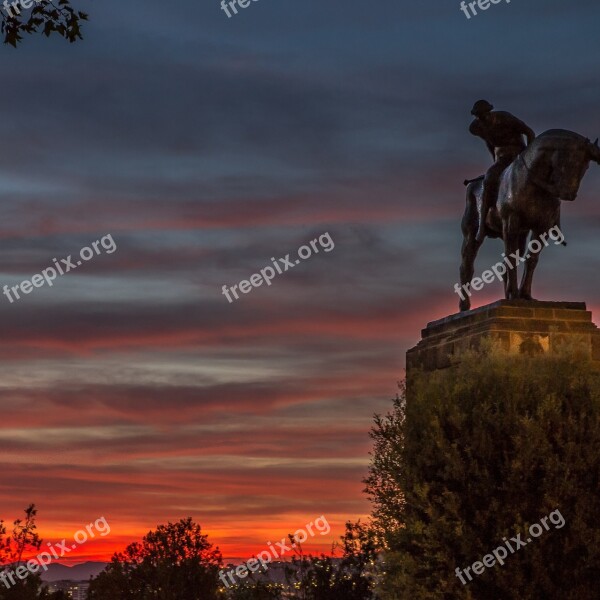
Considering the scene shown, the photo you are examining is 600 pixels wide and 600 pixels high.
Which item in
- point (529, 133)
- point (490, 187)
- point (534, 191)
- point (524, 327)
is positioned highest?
point (529, 133)

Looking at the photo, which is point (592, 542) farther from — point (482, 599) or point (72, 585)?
point (72, 585)

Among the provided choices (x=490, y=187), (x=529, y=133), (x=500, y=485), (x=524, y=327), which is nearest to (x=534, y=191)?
(x=490, y=187)

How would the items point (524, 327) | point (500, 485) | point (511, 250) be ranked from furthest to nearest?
point (511, 250), point (524, 327), point (500, 485)

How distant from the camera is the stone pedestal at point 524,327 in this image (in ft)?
70.6

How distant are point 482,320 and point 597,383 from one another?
161 inches

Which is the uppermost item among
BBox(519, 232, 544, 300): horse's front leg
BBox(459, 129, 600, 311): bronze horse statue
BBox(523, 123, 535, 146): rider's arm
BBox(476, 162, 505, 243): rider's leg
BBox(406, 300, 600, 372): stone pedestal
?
BBox(523, 123, 535, 146): rider's arm

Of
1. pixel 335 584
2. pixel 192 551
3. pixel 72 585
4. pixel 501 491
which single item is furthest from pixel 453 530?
pixel 72 585

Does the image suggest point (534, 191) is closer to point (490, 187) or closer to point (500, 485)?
point (490, 187)

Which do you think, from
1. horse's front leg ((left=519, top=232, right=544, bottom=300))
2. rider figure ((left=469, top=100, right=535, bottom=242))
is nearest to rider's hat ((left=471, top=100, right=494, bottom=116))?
rider figure ((left=469, top=100, right=535, bottom=242))

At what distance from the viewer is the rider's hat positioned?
78.1 ft

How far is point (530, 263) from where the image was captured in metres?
22.4

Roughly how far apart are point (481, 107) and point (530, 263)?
10.5 feet

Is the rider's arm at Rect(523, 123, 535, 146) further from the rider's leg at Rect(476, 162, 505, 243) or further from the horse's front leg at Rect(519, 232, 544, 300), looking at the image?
the horse's front leg at Rect(519, 232, 544, 300)

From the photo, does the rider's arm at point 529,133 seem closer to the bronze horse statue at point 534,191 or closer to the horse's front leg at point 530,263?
the bronze horse statue at point 534,191
